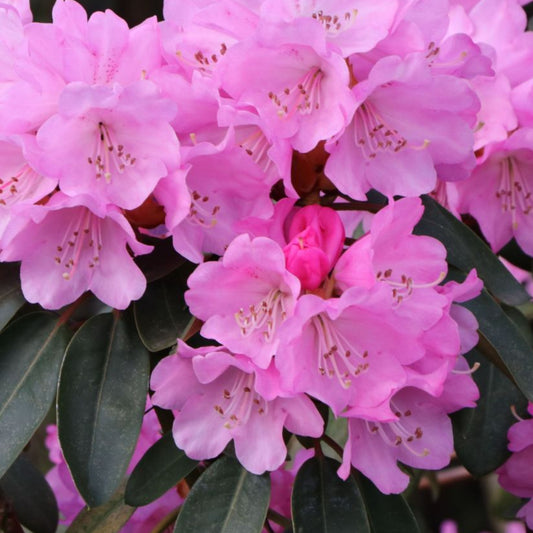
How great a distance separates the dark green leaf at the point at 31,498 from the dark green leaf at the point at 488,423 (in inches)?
21.2

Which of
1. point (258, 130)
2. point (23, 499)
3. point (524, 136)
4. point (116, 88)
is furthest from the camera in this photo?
point (23, 499)

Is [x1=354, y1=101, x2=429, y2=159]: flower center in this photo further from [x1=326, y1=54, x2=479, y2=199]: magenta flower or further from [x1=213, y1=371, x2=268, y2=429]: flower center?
[x1=213, y1=371, x2=268, y2=429]: flower center

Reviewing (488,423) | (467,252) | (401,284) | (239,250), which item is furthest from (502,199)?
(239,250)

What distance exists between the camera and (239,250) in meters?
0.95

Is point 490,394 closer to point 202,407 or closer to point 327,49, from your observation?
point 202,407

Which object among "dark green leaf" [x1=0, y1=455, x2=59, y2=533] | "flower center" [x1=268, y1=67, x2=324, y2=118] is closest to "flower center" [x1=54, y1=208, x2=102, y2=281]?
"flower center" [x1=268, y1=67, x2=324, y2=118]

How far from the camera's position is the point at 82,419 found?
1017 millimetres

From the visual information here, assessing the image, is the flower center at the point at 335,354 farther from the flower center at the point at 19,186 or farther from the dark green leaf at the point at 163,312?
the flower center at the point at 19,186

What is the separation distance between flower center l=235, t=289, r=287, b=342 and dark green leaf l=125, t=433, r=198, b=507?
0.66 feet

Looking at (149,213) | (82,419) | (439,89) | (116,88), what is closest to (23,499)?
(82,419)

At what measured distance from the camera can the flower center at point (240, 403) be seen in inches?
Result: 40.4

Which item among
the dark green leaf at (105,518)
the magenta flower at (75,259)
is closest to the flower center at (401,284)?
the magenta flower at (75,259)

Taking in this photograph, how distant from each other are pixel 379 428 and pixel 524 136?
403mm

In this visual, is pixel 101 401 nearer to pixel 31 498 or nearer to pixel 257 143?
pixel 257 143
